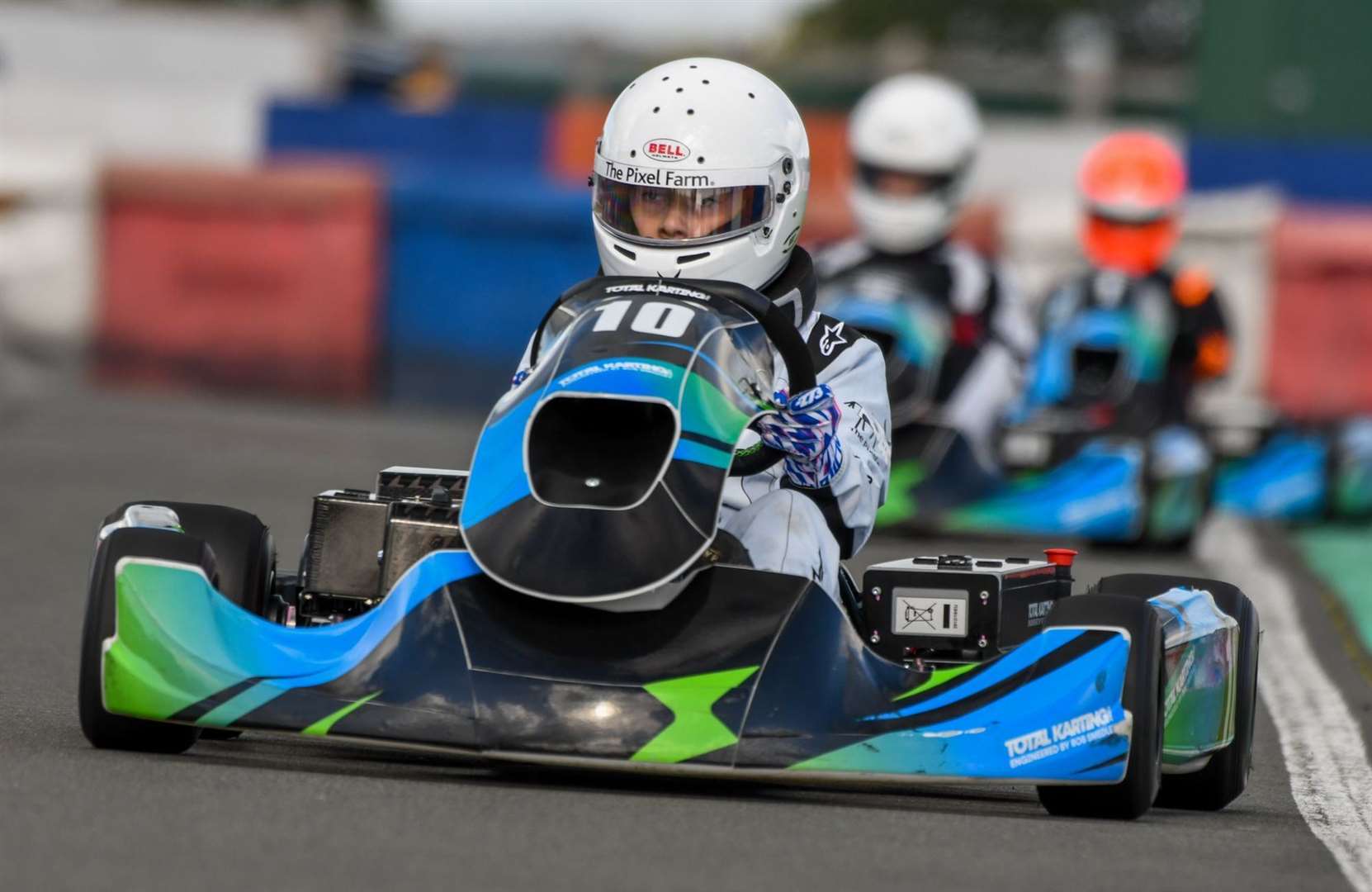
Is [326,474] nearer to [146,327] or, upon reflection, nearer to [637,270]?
[146,327]

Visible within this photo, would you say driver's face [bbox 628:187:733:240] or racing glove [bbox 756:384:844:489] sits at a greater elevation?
driver's face [bbox 628:187:733:240]

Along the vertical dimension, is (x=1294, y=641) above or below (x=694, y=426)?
below

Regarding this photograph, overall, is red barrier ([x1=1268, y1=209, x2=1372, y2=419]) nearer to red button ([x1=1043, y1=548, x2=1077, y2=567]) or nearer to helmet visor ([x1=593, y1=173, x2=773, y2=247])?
red button ([x1=1043, y1=548, x2=1077, y2=567])

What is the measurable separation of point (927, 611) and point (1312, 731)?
1647 mm

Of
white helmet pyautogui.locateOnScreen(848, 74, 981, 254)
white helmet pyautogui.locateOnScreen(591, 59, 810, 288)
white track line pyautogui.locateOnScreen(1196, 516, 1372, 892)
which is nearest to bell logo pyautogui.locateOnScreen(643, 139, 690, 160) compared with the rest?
white helmet pyautogui.locateOnScreen(591, 59, 810, 288)

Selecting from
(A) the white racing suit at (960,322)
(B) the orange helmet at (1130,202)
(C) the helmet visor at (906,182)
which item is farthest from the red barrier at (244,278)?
(B) the orange helmet at (1130,202)

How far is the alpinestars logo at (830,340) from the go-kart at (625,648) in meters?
0.63

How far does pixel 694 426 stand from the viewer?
5.12m

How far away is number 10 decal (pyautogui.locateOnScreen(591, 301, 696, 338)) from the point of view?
17.1 ft

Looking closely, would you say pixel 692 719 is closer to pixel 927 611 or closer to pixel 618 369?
pixel 618 369

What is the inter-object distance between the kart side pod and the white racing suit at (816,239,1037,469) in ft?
19.2

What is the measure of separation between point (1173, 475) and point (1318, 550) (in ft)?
3.86

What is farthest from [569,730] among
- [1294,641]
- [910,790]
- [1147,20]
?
[1147,20]

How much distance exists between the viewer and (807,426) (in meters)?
5.45
